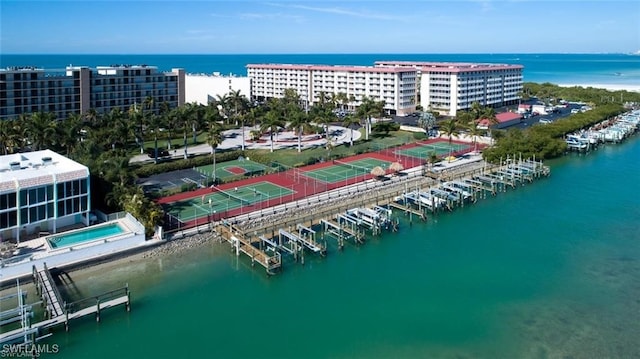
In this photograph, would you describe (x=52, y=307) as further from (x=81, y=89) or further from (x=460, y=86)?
(x=460, y=86)

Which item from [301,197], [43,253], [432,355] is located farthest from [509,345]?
[43,253]

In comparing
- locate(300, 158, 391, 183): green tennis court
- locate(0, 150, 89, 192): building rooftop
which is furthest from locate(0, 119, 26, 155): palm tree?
locate(300, 158, 391, 183): green tennis court

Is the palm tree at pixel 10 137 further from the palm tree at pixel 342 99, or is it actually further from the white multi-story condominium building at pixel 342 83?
the white multi-story condominium building at pixel 342 83

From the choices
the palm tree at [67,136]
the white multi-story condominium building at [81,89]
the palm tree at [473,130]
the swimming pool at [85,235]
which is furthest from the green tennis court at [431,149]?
the white multi-story condominium building at [81,89]

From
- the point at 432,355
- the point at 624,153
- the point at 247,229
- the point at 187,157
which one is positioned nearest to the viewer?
the point at 432,355

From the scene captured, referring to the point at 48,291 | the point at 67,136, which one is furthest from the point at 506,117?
the point at 48,291

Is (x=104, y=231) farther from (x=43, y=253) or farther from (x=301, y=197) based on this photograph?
(x=301, y=197)
